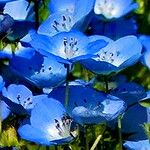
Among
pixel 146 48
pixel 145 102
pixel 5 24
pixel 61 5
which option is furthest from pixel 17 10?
pixel 145 102

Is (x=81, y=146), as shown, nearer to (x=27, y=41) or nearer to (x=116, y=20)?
(x=27, y=41)

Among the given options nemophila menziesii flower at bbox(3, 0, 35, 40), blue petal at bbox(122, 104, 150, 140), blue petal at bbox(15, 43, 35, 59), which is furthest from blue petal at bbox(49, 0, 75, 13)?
blue petal at bbox(122, 104, 150, 140)

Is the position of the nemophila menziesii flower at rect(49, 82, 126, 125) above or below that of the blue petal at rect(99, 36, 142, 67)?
below

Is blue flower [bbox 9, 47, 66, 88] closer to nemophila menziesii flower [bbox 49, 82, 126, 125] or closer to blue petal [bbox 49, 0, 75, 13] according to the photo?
nemophila menziesii flower [bbox 49, 82, 126, 125]

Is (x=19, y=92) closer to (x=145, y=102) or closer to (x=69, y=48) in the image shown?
(x=69, y=48)

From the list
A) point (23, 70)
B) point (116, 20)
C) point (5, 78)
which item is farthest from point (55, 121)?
point (116, 20)

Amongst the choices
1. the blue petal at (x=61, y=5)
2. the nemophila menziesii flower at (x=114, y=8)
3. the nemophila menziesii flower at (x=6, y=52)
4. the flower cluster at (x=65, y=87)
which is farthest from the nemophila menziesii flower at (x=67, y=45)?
the nemophila menziesii flower at (x=114, y=8)

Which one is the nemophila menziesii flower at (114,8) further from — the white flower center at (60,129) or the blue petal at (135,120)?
the white flower center at (60,129)
